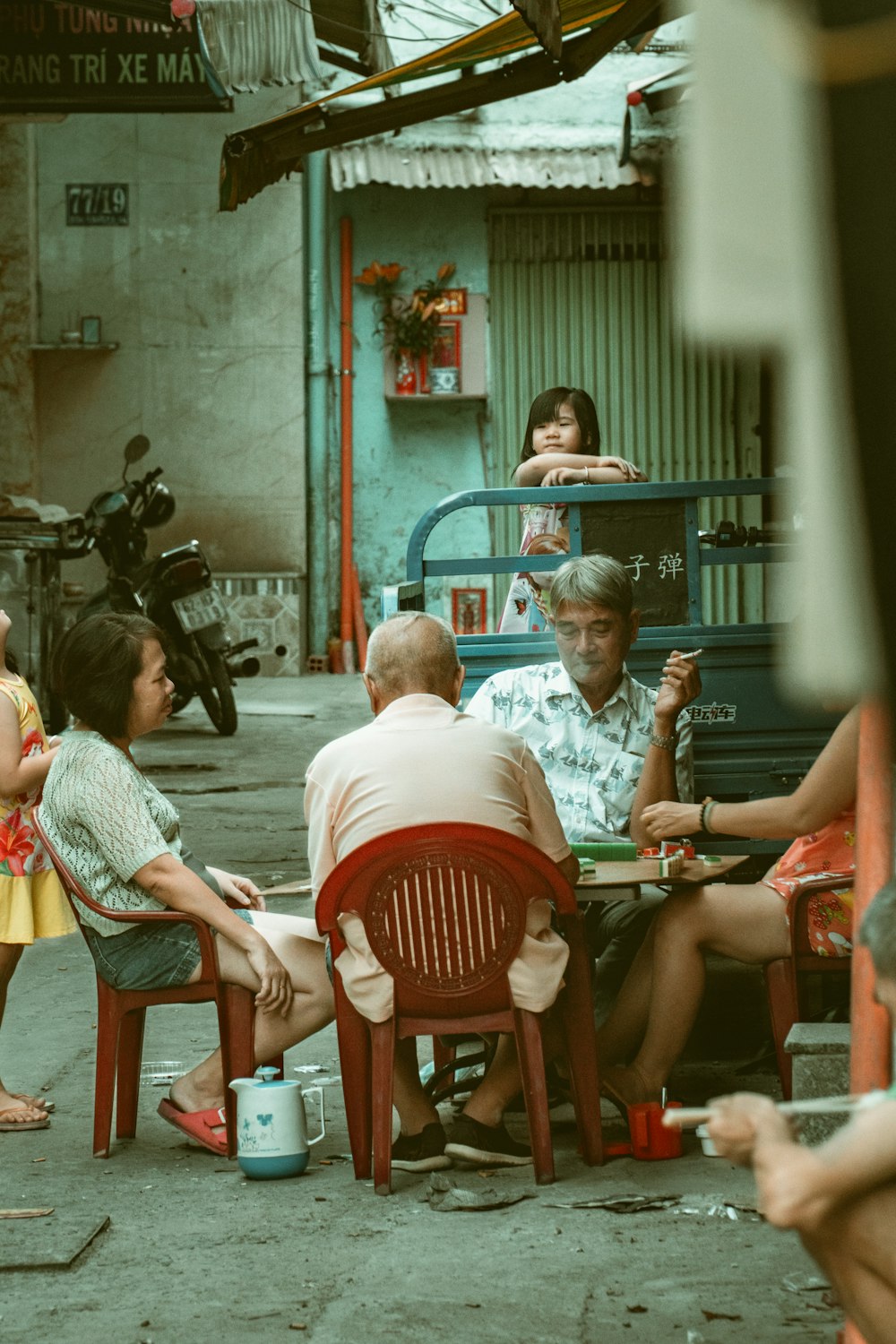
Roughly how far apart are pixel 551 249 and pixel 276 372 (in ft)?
8.54

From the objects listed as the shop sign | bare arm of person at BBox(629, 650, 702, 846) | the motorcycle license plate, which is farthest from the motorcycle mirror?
bare arm of person at BBox(629, 650, 702, 846)

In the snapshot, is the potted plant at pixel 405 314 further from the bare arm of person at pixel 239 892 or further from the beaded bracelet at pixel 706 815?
the beaded bracelet at pixel 706 815

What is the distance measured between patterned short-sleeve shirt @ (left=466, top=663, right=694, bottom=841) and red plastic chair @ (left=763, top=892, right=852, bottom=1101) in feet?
2.38

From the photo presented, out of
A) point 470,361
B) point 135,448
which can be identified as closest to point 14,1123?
point 135,448

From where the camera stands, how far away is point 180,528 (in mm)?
14609

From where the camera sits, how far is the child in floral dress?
183 inches

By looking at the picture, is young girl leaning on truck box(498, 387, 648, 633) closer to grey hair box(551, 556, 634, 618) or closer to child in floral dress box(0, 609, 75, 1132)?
grey hair box(551, 556, 634, 618)

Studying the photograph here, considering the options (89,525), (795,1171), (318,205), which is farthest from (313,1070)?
(318,205)

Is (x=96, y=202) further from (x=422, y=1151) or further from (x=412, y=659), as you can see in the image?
(x=422, y=1151)

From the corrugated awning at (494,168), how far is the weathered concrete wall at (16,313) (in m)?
2.63

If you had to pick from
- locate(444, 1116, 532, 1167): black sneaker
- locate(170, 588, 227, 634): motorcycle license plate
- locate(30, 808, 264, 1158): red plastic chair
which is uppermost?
locate(170, 588, 227, 634): motorcycle license plate

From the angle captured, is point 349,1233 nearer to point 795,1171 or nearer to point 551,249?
point 795,1171

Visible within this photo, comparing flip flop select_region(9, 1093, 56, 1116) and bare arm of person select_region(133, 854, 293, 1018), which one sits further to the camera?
flip flop select_region(9, 1093, 56, 1116)

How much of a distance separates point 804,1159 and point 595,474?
3.85 meters
